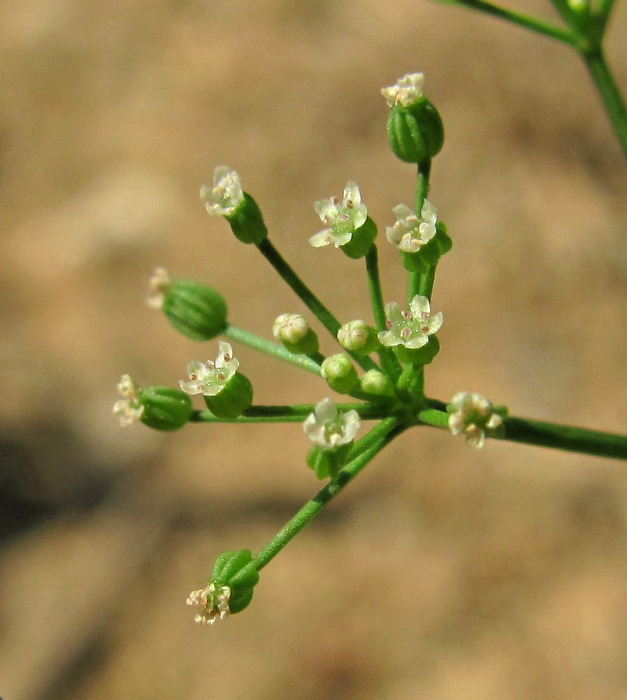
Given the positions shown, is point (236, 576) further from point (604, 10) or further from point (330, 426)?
point (604, 10)

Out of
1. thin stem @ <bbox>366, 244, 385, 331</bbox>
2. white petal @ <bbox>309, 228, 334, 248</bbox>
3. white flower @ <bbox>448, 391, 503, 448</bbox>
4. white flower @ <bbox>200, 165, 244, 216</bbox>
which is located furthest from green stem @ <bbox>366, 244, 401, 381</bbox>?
white flower @ <bbox>200, 165, 244, 216</bbox>

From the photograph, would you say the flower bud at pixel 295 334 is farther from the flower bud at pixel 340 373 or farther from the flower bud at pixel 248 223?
the flower bud at pixel 248 223

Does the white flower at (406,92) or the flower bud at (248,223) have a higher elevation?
the white flower at (406,92)

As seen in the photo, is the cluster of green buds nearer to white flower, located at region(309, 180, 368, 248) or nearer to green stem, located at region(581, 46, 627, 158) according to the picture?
white flower, located at region(309, 180, 368, 248)

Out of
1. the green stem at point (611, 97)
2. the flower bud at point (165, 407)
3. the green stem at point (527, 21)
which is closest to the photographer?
the flower bud at point (165, 407)

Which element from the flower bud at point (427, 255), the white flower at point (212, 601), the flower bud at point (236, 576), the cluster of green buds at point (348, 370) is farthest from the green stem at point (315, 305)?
the white flower at point (212, 601)

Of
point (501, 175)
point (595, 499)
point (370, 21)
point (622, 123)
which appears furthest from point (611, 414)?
point (370, 21)

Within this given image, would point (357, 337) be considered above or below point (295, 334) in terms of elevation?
below

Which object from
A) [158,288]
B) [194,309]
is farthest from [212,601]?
[158,288]
